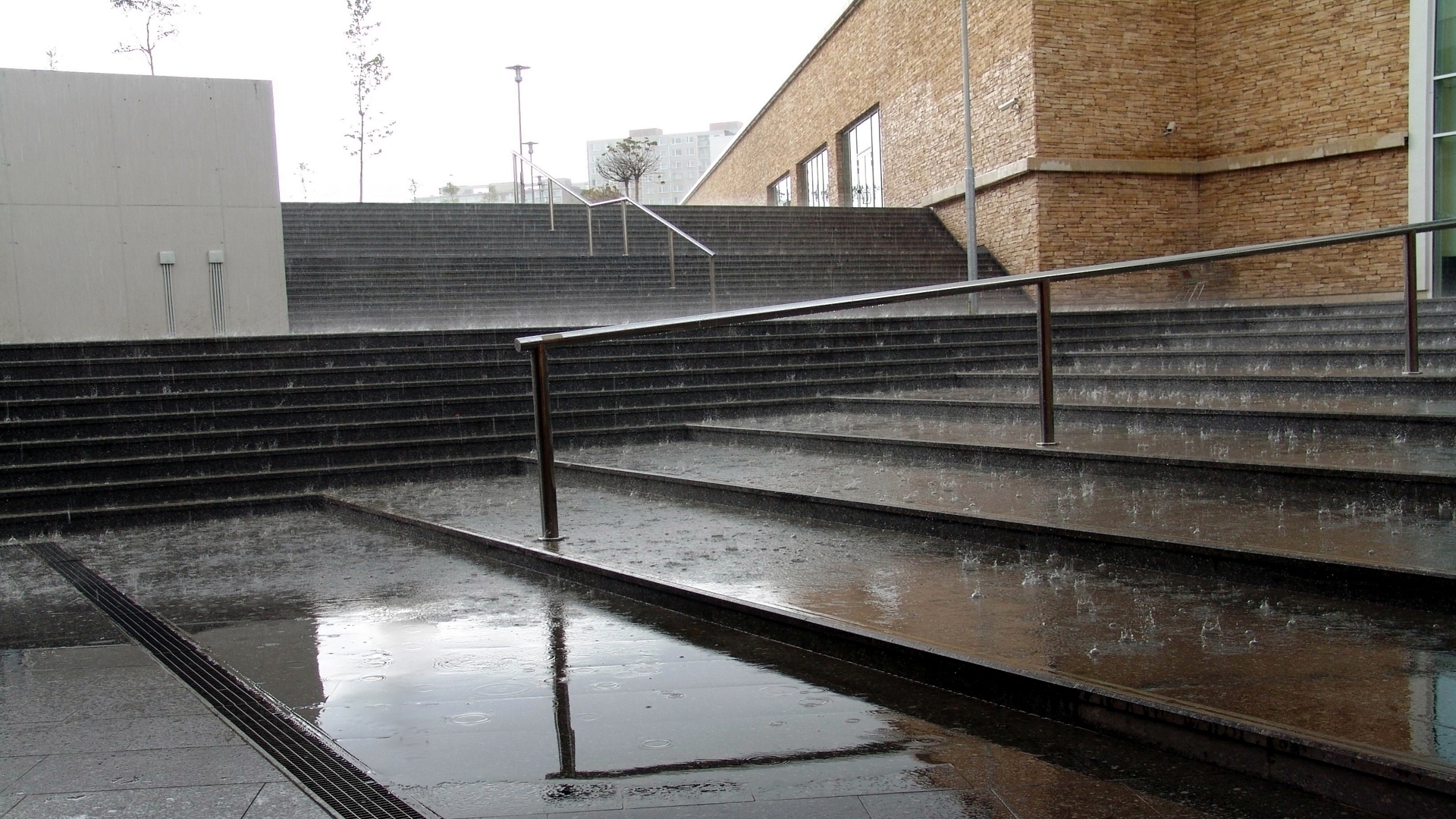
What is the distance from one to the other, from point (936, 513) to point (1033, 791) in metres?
2.44

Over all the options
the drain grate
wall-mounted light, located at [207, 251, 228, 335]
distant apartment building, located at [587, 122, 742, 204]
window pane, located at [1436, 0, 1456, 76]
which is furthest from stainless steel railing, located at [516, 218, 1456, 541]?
distant apartment building, located at [587, 122, 742, 204]

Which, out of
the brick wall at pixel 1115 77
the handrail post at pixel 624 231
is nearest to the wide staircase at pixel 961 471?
the handrail post at pixel 624 231

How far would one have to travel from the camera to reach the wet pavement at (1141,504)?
3654 mm

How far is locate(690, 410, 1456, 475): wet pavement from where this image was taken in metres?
4.63

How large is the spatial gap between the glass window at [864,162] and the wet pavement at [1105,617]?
22703mm

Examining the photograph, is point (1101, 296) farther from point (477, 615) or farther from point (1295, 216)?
point (477, 615)

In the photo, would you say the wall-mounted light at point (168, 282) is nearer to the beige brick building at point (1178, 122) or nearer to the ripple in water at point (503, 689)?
the ripple in water at point (503, 689)

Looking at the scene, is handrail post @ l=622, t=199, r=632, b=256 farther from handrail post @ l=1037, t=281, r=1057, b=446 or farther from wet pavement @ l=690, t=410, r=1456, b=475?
handrail post @ l=1037, t=281, r=1057, b=446

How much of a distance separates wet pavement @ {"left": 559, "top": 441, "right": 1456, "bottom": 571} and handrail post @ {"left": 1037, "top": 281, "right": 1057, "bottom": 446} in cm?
31

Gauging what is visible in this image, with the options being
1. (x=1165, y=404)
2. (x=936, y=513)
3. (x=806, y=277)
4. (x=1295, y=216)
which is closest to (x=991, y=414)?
(x=1165, y=404)

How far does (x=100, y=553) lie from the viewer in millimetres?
5938

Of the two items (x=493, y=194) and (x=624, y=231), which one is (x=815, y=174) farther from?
(x=624, y=231)

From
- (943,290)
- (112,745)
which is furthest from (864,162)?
(112,745)

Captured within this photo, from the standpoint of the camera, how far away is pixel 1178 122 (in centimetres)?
1889
